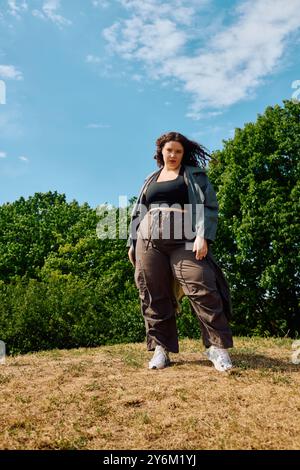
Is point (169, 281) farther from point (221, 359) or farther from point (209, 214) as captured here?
point (221, 359)

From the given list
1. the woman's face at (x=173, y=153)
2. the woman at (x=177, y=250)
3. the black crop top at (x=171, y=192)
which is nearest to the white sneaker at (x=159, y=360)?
the woman at (x=177, y=250)

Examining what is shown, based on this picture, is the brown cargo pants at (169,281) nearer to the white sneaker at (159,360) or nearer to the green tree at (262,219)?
the white sneaker at (159,360)

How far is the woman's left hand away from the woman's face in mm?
963

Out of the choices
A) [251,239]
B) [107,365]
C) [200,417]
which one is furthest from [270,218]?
[200,417]

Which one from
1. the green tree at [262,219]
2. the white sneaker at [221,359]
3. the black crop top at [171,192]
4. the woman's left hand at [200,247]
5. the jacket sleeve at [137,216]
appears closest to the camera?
the woman's left hand at [200,247]

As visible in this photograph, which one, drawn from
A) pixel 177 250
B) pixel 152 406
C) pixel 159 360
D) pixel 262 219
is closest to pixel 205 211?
pixel 177 250

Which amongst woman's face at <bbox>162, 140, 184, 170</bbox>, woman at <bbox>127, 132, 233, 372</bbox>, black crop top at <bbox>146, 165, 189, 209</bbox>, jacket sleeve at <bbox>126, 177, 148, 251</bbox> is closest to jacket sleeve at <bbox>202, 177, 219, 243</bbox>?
woman at <bbox>127, 132, 233, 372</bbox>

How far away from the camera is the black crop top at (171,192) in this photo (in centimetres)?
546

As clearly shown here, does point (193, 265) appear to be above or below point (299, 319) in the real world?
above

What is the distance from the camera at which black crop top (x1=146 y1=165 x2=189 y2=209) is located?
5465mm
